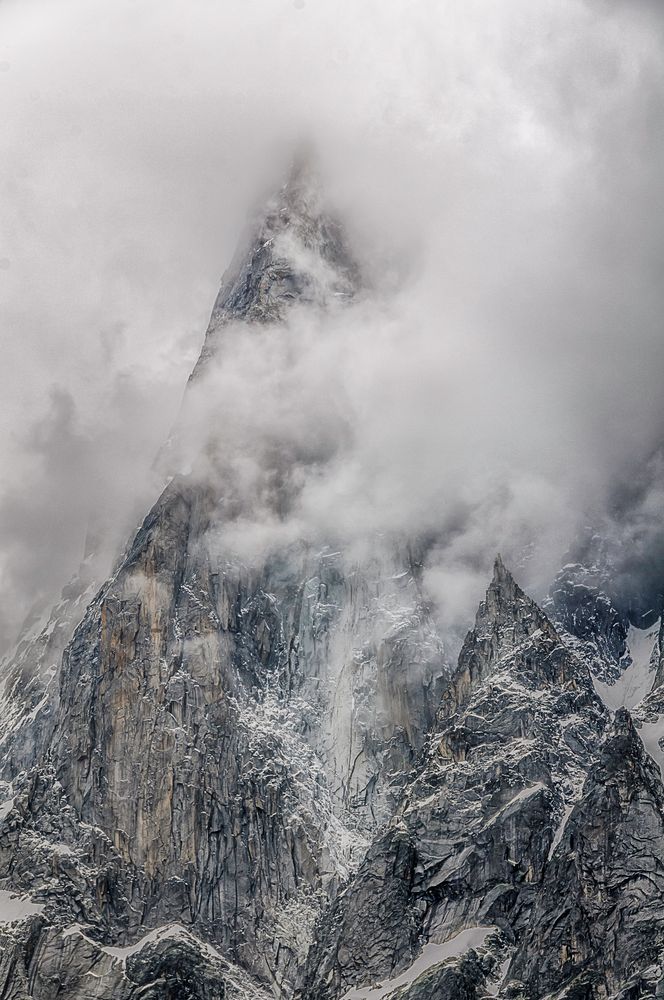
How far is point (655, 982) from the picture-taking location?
185 m

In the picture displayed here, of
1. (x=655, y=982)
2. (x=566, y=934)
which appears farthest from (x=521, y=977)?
(x=655, y=982)

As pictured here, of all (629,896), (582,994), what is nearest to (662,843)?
(629,896)

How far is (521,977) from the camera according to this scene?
200 m

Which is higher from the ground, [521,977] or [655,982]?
[521,977]

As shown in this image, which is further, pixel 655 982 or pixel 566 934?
pixel 566 934

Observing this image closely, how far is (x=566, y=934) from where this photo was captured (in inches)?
7859

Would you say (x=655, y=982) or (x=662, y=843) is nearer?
(x=655, y=982)

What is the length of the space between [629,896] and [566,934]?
9.39m

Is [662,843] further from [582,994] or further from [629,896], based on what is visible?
[582,994]

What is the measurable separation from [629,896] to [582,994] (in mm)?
12233

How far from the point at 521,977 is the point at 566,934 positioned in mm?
7222

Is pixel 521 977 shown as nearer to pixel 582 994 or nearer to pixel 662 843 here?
pixel 582 994

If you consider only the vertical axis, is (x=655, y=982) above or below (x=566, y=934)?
below

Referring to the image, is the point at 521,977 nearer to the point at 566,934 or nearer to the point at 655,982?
the point at 566,934
